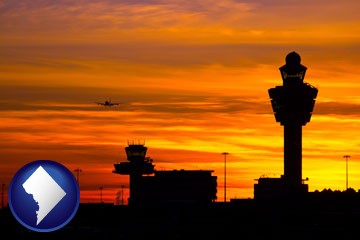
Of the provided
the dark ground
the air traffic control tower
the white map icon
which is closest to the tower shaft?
the air traffic control tower

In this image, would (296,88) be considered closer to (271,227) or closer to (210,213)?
(210,213)

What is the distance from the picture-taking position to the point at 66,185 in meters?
8.12

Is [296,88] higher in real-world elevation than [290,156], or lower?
higher

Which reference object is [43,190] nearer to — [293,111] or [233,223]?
[233,223]

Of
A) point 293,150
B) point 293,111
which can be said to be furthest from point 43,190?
point 293,111

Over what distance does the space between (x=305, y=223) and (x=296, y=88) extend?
30237 millimetres

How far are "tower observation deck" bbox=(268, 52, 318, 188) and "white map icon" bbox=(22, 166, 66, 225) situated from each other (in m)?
153

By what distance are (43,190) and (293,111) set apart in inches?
6285

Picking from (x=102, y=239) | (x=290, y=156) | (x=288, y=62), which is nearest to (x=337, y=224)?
(x=290, y=156)

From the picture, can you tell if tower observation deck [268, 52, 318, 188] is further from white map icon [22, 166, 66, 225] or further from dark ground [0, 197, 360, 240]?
white map icon [22, 166, 66, 225]

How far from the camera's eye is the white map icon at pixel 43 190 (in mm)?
8039

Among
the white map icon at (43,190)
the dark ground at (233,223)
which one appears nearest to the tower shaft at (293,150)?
the dark ground at (233,223)

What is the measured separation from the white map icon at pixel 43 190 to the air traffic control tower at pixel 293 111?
15327cm

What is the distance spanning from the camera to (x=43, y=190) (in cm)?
815
